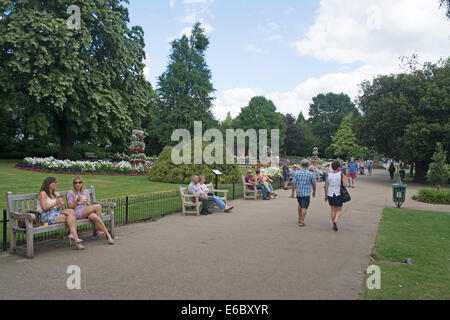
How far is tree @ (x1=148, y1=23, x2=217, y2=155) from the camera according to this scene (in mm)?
50500

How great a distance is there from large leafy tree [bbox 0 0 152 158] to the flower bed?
2269 mm

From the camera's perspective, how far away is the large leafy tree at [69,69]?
2188cm

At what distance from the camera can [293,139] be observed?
84062 mm

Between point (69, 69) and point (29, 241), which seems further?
point (69, 69)

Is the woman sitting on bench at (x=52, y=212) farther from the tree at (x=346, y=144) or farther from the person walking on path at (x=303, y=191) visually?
the tree at (x=346, y=144)

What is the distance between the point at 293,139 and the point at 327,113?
1588 centimetres

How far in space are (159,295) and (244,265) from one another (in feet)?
5.61

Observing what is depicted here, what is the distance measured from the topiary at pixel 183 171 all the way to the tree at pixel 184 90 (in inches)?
1209

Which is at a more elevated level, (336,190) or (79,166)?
(79,166)

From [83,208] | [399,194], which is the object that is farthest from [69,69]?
[399,194]

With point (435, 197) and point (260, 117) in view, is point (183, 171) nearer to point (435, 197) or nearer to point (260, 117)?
point (435, 197)

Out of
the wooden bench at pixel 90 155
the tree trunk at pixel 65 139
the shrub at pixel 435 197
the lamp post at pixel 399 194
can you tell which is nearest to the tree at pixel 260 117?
the wooden bench at pixel 90 155

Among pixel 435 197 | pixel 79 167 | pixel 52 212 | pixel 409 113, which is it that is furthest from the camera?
pixel 409 113
